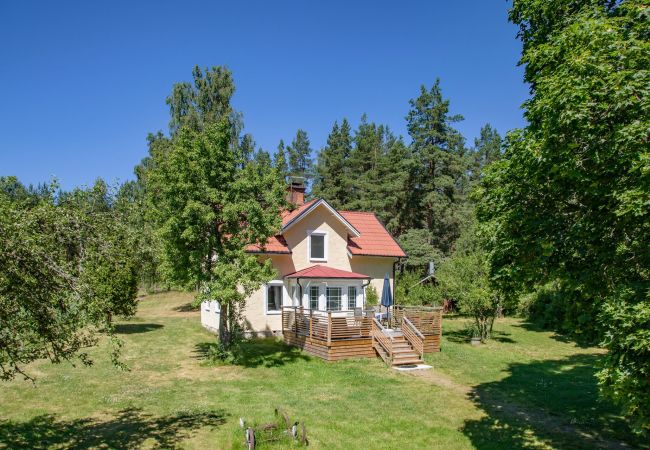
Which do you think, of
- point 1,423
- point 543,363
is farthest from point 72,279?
point 543,363

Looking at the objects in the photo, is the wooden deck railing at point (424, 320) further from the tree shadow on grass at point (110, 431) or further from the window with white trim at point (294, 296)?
the tree shadow on grass at point (110, 431)

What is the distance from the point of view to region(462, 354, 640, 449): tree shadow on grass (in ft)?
36.1

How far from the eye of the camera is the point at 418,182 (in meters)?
49.9

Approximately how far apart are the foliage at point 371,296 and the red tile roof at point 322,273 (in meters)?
1.67

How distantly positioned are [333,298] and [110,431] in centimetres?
1496

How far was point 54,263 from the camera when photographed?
22.5 ft

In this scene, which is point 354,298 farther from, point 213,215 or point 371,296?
point 213,215

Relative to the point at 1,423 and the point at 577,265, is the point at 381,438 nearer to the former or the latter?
the point at 577,265

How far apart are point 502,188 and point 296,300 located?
15.4m

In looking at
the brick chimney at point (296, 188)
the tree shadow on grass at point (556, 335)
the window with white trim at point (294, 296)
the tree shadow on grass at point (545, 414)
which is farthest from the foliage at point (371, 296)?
the tree shadow on grass at point (556, 335)

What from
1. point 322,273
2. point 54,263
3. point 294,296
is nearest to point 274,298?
point 294,296

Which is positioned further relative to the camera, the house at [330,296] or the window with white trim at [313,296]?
the window with white trim at [313,296]

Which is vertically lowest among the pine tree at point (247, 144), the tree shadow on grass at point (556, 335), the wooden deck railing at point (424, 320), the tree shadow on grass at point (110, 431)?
the tree shadow on grass at point (110, 431)

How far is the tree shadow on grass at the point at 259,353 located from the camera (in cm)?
1873
